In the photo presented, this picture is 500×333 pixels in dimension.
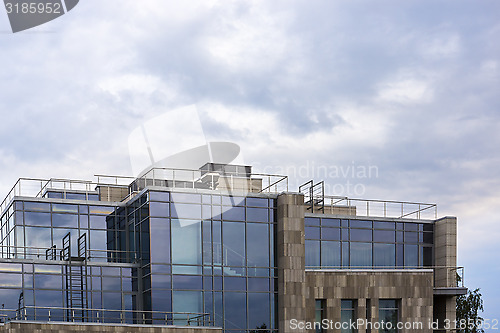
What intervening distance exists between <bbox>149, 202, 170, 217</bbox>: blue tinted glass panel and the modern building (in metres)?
0.06

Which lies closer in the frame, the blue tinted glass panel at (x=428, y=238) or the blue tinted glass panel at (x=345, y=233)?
the blue tinted glass panel at (x=345, y=233)

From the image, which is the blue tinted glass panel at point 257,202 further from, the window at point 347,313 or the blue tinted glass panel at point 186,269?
the window at point 347,313

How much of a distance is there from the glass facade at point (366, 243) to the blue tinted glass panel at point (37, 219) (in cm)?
1518

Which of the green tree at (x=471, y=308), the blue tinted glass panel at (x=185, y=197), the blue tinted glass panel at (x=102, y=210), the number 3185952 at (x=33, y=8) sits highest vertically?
the number 3185952 at (x=33, y=8)

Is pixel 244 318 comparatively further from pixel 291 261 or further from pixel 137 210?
pixel 137 210

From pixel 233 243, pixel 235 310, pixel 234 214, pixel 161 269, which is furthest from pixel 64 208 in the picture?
pixel 235 310

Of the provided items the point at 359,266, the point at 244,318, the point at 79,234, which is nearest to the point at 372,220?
the point at 359,266

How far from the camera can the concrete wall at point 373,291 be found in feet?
153

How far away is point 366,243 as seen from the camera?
1981 inches

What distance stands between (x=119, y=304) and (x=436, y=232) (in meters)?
20.7

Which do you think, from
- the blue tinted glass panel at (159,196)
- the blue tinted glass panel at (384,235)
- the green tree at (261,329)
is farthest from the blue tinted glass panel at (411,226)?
the blue tinted glass panel at (159,196)

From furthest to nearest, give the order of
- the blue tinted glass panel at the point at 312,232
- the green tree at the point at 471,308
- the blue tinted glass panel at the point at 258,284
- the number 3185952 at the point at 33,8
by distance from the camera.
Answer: the green tree at the point at 471,308 < the blue tinted glass panel at the point at 312,232 < the blue tinted glass panel at the point at 258,284 < the number 3185952 at the point at 33,8

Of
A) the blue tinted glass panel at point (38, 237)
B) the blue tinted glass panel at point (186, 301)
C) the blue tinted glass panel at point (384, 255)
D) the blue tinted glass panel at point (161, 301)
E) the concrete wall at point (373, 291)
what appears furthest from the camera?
the blue tinted glass panel at point (384, 255)

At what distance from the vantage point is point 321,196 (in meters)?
51.2
